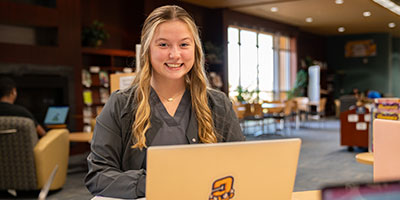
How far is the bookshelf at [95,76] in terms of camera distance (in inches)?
313

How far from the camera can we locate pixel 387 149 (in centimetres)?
177

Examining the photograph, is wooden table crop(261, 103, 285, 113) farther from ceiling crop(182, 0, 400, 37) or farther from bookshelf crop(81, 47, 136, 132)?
bookshelf crop(81, 47, 136, 132)

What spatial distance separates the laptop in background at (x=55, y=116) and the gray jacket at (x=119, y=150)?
5201 millimetres

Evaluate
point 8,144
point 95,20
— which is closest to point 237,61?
point 95,20

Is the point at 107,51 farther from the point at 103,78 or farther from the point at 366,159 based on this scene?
the point at 366,159

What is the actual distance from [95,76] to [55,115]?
1.91 metres

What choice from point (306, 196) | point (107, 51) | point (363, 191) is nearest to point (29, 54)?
point (107, 51)

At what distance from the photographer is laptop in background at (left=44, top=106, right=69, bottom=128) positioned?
6441 mm

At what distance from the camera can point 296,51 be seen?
1545 cm

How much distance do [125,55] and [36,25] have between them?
82.0 inches

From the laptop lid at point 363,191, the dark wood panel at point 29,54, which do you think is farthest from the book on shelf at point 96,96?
the laptop lid at point 363,191

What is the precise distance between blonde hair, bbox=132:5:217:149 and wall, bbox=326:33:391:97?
1766 centimetres

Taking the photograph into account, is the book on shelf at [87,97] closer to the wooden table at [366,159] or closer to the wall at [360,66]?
the wooden table at [366,159]

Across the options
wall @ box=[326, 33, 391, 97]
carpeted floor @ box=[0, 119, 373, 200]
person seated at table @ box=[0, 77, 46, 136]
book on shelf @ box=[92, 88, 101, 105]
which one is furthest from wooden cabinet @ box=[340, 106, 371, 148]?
wall @ box=[326, 33, 391, 97]
